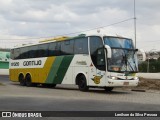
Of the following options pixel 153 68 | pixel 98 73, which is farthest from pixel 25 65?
pixel 153 68

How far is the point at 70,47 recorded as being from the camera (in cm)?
2570

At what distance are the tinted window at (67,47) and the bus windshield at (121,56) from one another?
3.42m

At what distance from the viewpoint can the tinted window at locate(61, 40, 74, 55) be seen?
25625 millimetres

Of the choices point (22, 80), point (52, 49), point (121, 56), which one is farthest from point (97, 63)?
point (22, 80)

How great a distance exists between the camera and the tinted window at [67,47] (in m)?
25.6

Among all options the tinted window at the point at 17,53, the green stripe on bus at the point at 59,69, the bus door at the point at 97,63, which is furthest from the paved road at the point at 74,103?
the tinted window at the point at 17,53

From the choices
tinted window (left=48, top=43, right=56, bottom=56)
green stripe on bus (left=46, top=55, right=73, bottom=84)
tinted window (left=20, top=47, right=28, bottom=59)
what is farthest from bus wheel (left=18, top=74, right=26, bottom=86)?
tinted window (left=48, top=43, right=56, bottom=56)

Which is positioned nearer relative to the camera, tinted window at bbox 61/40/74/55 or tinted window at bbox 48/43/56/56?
tinted window at bbox 61/40/74/55

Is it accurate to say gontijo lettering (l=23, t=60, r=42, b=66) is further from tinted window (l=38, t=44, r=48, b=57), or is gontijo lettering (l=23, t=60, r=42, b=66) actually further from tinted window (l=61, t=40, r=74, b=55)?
tinted window (l=61, t=40, r=74, b=55)

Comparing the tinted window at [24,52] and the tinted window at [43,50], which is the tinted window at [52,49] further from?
the tinted window at [24,52]

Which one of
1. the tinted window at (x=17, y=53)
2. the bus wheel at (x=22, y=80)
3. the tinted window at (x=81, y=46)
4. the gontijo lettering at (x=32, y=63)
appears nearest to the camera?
the tinted window at (x=81, y=46)

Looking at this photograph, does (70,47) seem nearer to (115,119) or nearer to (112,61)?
(112,61)

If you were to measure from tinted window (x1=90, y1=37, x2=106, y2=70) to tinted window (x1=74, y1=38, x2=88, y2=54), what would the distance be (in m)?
0.59

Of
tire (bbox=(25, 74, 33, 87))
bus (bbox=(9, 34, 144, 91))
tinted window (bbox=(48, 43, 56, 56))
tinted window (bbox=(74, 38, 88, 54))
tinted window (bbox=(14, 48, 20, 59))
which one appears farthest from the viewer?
tinted window (bbox=(14, 48, 20, 59))
